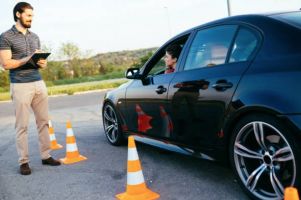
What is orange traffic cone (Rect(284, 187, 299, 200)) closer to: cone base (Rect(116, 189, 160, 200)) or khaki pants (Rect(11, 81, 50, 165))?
cone base (Rect(116, 189, 160, 200))

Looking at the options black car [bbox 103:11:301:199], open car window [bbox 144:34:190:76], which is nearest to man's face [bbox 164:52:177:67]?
open car window [bbox 144:34:190:76]

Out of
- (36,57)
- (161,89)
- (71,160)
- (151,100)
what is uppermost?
(36,57)

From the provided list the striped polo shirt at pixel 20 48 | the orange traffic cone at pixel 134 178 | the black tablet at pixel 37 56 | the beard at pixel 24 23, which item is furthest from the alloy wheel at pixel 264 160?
the beard at pixel 24 23

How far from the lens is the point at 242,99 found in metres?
3.52

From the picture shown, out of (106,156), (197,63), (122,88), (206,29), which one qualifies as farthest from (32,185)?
(206,29)

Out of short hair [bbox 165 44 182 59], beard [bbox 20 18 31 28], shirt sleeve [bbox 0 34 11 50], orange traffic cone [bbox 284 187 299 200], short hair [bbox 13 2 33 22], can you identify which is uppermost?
short hair [bbox 13 2 33 22]

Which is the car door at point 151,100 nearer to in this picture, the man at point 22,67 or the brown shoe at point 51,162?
the brown shoe at point 51,162

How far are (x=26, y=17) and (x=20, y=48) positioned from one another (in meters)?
0.40

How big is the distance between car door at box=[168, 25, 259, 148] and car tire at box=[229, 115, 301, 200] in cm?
27

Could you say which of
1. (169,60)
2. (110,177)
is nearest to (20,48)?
(169,60)

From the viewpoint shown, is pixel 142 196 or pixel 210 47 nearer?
pixel 142 196

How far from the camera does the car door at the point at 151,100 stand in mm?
4805

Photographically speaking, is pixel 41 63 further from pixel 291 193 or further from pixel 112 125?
pixel 291 193

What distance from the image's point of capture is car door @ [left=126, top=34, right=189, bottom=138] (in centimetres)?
480
